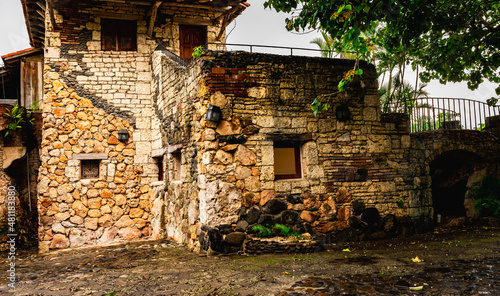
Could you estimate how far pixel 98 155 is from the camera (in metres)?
9.58

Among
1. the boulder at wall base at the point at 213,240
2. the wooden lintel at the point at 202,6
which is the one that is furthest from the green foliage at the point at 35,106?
the boulder at wall base at the point at 213,240

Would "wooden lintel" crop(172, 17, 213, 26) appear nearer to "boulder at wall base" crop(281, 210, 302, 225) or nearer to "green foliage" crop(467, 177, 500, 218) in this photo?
"boulder at wall base" crop(281, 210, 302, 225)

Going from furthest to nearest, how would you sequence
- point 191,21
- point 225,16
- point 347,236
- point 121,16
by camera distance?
1. point 225,16
2. point 191,21
3. point 121,16
4. point 347,236

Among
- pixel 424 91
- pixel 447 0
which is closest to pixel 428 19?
pixel 447 0

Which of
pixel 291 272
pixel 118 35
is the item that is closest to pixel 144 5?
pixel 118 35

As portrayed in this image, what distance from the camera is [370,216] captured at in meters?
7.43

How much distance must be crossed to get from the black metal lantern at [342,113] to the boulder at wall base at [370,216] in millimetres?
1739

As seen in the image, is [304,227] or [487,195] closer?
[304,227]

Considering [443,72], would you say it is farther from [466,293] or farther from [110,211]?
[110,211]

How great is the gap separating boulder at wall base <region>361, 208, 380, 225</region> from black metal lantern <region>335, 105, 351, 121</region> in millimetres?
1739

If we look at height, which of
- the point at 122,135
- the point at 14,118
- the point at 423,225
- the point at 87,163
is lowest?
the point at 423,225

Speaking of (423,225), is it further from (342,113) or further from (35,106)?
(35,106)

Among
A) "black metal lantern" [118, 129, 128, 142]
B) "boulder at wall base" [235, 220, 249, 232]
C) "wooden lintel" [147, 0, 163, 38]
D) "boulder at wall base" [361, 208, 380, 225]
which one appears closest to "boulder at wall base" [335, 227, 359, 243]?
"boulder at wall base" [361, 208, 380, 225]

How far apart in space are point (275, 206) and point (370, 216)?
1.89 meters
